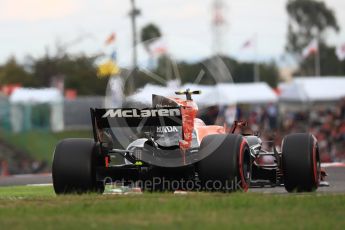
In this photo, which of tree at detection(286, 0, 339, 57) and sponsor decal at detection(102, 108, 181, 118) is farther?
tree at detection(286, 0, 339, 57)

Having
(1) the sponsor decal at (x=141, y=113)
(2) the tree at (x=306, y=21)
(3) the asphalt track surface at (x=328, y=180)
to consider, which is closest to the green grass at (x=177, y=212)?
(1) the sponsor decal at (x=141, y=113)

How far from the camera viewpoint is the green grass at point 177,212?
9.70m

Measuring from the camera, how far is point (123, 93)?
1508 cm

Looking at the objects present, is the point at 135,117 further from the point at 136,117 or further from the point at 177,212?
the point at 177,212

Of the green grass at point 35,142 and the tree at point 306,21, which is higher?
the tree at point 306,21

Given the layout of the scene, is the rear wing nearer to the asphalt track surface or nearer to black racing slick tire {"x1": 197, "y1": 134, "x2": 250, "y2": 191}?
black racing slick tire {"x1": 197, "y1": 134, "x2": 250, "y2": 191}

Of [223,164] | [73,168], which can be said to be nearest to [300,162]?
[223,164]

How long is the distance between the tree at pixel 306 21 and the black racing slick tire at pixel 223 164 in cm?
8587

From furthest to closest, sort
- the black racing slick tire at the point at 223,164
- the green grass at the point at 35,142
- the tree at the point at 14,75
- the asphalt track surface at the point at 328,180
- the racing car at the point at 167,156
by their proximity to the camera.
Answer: the tree at the point at 14,75
the green grass at the point at 35,142
the asphalt track surface at the point at 328,180
the racing car at the point at 167,156
the black racing slick tire at the point at 223,164

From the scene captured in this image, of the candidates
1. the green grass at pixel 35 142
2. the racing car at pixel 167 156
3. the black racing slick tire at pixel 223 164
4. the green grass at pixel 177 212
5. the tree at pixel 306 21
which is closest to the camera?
the green grass at pixel 177 212

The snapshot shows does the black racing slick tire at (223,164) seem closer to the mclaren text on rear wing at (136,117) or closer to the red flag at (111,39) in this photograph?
the mclaren text on rear wing at (136,117)

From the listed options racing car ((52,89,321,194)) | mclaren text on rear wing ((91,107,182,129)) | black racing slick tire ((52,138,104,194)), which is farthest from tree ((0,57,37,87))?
black racing slick tire ((52,138,104,194))

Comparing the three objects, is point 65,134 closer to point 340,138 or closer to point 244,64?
point 340,138

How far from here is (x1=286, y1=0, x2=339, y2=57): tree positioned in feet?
324
